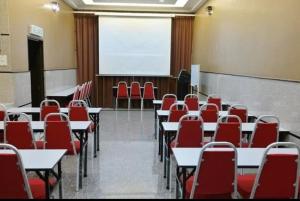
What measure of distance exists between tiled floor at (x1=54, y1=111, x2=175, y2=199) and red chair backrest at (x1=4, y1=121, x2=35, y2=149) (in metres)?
0.74

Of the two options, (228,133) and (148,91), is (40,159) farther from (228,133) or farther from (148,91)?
(148,91)

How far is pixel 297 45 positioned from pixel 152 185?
2487 mm

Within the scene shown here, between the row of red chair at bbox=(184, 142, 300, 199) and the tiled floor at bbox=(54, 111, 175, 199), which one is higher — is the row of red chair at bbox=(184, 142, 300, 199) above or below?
above

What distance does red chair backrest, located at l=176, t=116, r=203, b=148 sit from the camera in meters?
3.37

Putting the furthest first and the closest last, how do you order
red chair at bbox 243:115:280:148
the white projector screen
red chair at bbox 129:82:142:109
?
the white projector screen < red chair at bbox 129:82:142:109 < red chair at bbox 243:115:280:148

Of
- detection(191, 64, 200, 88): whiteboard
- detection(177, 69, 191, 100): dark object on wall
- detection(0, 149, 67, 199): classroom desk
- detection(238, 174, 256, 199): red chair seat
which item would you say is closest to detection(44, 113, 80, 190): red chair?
detection(0, 149, 67, 199): classroom desk

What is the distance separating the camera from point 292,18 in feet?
12.5

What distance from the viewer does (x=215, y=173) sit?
2164 millimetres

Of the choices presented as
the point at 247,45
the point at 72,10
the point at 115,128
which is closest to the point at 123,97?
the point at 115,128

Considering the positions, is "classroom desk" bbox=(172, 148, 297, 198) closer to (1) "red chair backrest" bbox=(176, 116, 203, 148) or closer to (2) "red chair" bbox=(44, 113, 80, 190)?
(1) "red chair backrest" bbox=(176, 116, 203, 148)

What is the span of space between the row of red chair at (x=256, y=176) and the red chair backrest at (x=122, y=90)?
7.12m

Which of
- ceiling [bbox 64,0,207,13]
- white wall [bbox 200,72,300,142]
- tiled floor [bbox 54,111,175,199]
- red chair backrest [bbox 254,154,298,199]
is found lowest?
tiled floor [bbox 54,111,175,199]

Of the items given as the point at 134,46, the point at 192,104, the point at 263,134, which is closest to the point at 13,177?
the point at 263,134

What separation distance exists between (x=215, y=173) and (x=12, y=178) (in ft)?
4.71
